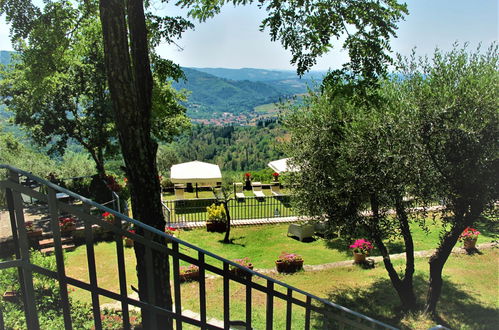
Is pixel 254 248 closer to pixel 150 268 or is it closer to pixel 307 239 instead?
pixel 307 239

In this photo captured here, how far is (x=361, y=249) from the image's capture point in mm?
10578

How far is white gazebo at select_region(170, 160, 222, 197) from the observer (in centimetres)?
1770

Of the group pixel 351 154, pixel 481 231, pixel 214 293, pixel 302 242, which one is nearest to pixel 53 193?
pixel 351 154

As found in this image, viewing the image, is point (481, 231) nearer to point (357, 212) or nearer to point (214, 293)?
point (357, 212)

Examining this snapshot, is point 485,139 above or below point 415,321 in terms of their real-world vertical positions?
above

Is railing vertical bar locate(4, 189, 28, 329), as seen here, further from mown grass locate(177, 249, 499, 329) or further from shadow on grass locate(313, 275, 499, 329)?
shadow on grass locate(313, 275, 499, 329)

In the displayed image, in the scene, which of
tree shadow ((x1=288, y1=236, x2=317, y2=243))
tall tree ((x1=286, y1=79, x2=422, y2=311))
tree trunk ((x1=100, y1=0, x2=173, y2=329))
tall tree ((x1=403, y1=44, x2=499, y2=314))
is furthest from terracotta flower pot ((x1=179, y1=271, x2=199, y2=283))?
tall tree ((x1=403, y1=44, x2=499, y2=314))

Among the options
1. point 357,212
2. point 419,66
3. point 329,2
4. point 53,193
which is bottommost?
point 357,212

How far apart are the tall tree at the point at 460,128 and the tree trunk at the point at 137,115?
16.3 feet

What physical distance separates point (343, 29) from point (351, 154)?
Result: 2.88 m

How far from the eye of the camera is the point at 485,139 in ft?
19.3

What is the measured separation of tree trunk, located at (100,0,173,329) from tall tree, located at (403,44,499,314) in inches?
195

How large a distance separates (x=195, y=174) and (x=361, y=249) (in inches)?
399

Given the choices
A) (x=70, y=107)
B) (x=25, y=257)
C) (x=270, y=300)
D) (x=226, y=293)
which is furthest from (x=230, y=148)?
(x=25, y=257)
